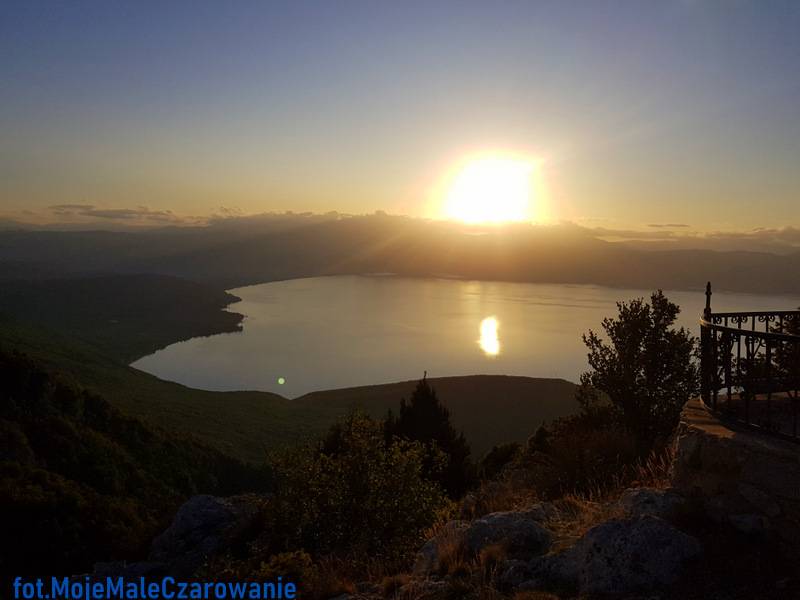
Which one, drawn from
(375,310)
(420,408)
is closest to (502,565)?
(420,408)

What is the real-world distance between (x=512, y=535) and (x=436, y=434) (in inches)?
830

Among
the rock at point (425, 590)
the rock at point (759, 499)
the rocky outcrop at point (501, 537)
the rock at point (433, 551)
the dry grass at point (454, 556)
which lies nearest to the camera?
the rock at point (759, 499)

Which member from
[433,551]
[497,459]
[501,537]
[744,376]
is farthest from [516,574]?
Answer: [497,459]

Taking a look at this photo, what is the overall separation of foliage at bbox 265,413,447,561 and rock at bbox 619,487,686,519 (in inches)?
261

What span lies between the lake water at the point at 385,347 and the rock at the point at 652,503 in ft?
313

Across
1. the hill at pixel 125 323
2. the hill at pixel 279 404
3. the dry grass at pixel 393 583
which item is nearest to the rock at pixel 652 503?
the dry grass at pixel 393 583

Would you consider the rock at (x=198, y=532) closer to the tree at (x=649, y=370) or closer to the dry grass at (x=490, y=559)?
the dry grass at (x=490, y=559)

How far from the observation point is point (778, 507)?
577 centimetres

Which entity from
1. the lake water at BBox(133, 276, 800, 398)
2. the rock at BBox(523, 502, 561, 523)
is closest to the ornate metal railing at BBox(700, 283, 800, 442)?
the rock at BBox(523, 502, 561, 523)

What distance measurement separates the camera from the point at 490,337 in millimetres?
139125

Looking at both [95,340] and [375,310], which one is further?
[375,310]

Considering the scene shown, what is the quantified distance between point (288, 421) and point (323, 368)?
3655cm

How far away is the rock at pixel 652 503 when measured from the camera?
6426 millimetres

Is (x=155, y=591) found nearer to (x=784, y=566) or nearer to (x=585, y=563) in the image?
(x=585, y=563)
